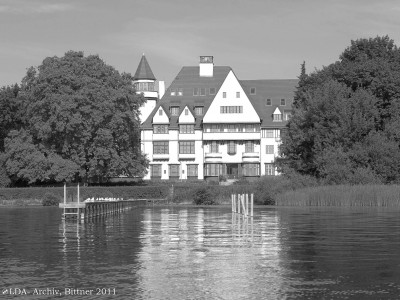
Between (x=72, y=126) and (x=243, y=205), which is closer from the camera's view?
(x=243, y=205)

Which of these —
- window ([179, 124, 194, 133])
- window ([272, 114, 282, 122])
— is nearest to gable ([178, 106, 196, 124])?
window ([179, 124, 194, 133])

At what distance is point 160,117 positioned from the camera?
13700 centimetres

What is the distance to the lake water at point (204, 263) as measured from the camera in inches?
790

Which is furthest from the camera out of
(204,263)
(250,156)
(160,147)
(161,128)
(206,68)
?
(206,68)

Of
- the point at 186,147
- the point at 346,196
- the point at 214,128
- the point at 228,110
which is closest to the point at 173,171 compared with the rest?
the point at 186,147

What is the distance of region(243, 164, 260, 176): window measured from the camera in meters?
136

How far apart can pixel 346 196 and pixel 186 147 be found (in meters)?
68.2

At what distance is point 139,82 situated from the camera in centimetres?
16288

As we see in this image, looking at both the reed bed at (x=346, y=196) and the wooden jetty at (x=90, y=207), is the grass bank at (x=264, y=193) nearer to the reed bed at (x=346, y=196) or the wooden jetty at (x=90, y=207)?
the reed bed at (x=346, y=196)

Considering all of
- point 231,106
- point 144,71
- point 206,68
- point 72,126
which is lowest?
point 72,126

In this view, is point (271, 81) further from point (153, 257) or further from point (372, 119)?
point (153, 257)

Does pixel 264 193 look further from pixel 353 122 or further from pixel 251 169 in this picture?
pixel 251 169

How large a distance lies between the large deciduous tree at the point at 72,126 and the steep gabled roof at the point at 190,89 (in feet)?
117

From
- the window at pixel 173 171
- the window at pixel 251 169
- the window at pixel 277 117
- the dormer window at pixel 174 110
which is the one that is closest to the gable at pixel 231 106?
the window at pixel 277 117
